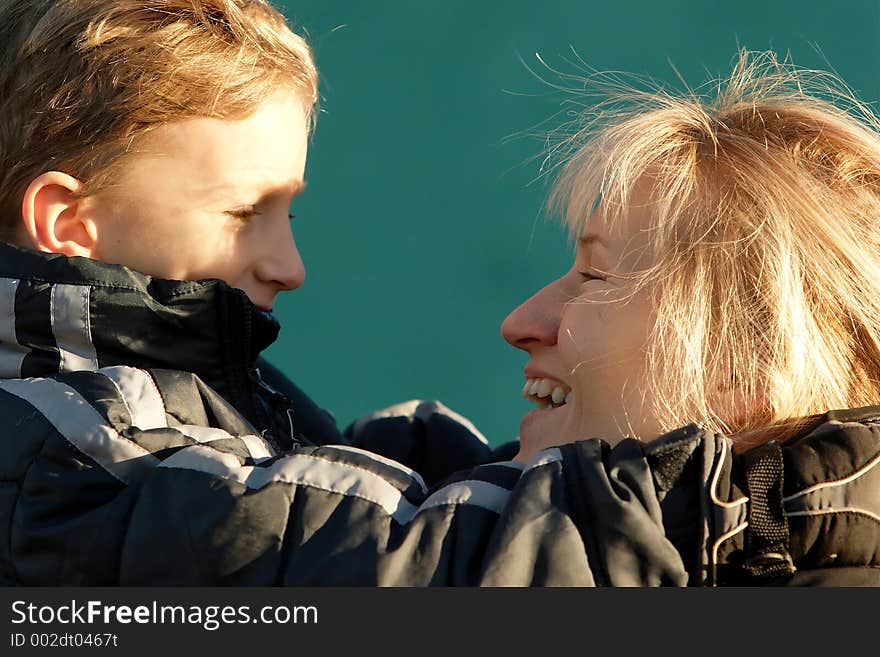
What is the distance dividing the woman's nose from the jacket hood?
340mm

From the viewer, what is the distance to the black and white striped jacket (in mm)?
925

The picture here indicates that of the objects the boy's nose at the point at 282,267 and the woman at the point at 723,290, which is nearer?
the woman at the point at 723,290

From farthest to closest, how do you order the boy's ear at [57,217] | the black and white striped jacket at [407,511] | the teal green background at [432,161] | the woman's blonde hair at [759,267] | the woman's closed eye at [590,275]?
1. the teal green background at [432,161]
2. the boy's ear at [57,217]
3. the woman's closed eye at [590,275]
4. the woman's blonde hair at [759,267]
5. the black and white striped jacket at [407,511]

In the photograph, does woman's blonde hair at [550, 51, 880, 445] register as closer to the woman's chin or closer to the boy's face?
the woman's chin

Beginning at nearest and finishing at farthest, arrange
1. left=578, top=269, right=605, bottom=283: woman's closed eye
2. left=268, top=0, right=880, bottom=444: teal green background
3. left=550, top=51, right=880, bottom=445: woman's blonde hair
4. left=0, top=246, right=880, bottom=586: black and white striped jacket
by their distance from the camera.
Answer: left=0, top=246, right=880, bottom=586: black and white striped jacket
left=550, top=51, right=880, bottom=445: woman's blonde hair
left=578, top=269, right=605, bottom=283: woman's closed eye
left=268, top=0, right=880, bottom=444: teal green background

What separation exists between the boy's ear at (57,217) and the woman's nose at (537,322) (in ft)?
1.71

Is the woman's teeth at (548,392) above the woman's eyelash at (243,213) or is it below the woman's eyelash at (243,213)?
below

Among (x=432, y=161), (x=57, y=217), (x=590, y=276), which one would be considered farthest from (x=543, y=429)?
(x=432, y=161)

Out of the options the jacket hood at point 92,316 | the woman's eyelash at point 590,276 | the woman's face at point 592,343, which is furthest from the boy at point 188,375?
the woman's eyelash at point 590,276

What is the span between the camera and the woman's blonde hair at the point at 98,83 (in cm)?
137

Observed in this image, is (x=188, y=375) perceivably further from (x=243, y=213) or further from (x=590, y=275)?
(x=590, y=275)

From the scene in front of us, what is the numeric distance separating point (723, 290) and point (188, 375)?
1.85 ft

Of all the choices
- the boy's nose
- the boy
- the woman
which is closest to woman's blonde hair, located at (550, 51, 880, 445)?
the woman

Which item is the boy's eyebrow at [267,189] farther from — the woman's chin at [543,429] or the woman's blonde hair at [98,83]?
the woman's chin at [543,429]
